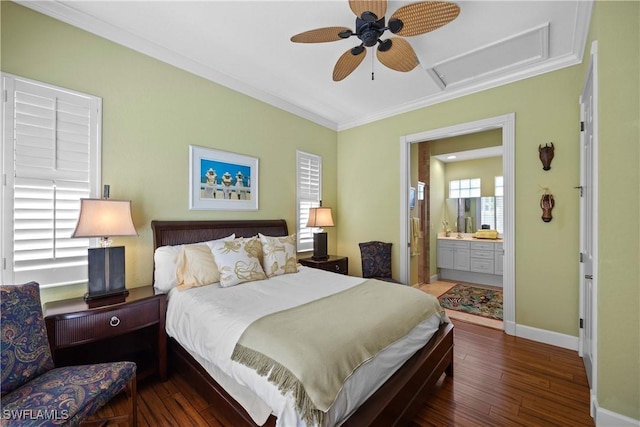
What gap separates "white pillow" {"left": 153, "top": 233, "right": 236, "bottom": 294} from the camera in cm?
239

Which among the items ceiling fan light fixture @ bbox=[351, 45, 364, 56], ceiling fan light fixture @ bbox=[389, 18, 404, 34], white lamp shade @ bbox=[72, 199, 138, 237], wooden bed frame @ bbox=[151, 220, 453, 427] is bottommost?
wooden bed frame @ bbox=[151, 220, 453, 427]

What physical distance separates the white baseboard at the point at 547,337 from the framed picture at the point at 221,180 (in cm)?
340

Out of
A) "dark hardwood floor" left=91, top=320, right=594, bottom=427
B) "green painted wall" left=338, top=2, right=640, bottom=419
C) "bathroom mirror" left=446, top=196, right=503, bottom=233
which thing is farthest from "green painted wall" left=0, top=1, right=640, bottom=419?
"bathroom mirror" left=446, top=196, right=503, bottom=233

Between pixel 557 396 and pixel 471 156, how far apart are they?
4.42 meters

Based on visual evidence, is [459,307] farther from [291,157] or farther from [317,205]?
[291,157]

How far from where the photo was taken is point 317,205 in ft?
14.6

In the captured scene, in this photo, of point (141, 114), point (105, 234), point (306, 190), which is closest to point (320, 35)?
point (141, 114)

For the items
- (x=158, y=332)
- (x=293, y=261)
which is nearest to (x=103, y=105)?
(x=158, y=332)

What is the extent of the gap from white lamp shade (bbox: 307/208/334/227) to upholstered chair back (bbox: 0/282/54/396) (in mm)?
2847

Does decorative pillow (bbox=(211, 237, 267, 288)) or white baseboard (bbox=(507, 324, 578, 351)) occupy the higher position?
decorative pillow (bbox=(211, 237, 267, 288))

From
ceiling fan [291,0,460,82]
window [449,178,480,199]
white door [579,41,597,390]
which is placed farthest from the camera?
window [449,178,480,199]

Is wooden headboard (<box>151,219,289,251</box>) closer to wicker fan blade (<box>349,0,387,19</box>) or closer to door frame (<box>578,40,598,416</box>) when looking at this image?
wicker fan blade (<box>349,0,387,19</box>)

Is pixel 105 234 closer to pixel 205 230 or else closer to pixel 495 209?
pixel 205 230

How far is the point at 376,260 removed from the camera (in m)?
4.12
